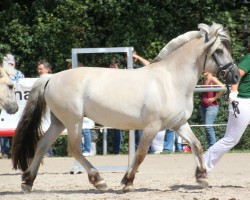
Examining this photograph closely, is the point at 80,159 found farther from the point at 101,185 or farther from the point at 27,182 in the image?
the point at 27,182

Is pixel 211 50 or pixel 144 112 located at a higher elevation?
pixel 211 50

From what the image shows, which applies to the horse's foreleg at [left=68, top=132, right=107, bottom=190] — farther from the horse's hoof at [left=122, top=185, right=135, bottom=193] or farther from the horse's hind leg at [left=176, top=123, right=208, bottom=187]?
the horse's hind leg at [left=176, top=123, right=208, bottom=187]

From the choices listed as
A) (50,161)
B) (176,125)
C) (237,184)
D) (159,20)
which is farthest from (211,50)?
(159,20)

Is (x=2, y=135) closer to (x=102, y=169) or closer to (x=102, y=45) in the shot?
(x=102, y=169)

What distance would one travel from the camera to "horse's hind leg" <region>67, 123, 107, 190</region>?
10.7m

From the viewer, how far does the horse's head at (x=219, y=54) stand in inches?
412

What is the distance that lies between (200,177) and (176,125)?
0.81 meters

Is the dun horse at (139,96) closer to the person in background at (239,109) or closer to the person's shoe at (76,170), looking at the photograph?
the person in background at (239,109)

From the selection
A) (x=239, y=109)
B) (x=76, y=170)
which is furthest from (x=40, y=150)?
(x=239, y=109)

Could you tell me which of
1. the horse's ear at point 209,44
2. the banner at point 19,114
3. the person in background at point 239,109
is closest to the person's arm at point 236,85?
the person in background at point 239,109

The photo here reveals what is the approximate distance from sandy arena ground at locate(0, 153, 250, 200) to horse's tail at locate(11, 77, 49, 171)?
44 centimetres

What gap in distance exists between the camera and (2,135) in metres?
15.9

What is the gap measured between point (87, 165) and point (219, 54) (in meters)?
2.20

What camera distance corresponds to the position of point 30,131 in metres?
11.2
